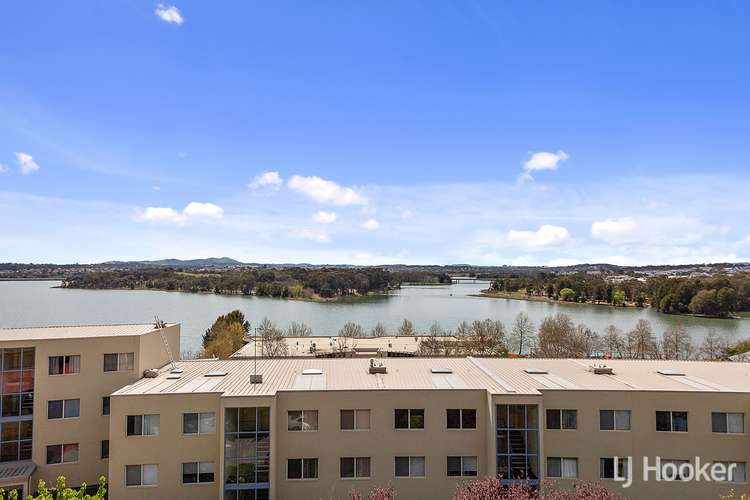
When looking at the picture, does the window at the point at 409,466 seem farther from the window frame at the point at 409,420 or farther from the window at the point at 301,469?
the window at the point at 301,469

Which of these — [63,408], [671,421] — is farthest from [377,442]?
[63,408]

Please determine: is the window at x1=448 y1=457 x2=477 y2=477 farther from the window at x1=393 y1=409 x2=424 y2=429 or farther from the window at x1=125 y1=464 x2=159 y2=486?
the window at x1=125 y1=464 x2=159 y2=486

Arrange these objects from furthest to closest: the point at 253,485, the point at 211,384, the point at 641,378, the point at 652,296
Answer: the point at 652,296
the point at 641,378
the point at 211,384
the point at 253,485

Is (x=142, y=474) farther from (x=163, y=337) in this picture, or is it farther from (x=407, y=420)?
(x=407, y=420)

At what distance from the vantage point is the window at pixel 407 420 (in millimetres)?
14355

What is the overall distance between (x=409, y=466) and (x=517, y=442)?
299 centimetres

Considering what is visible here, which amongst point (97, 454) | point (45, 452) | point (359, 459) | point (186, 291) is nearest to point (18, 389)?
point (45, 452)

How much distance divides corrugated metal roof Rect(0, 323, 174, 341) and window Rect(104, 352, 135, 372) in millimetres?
640

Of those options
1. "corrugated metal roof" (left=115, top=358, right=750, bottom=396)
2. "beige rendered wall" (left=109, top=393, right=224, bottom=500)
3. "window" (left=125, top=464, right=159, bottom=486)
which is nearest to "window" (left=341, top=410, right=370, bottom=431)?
"corrugated metal roof" (left=115, top=358, right=750, bottom=396)

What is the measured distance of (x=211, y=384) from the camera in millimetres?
15477

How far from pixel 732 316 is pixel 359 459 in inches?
3787

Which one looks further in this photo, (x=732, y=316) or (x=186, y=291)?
(x=186, y=291)

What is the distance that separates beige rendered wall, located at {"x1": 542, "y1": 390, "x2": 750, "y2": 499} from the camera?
45.8ft

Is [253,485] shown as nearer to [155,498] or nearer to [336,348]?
[155,498]
